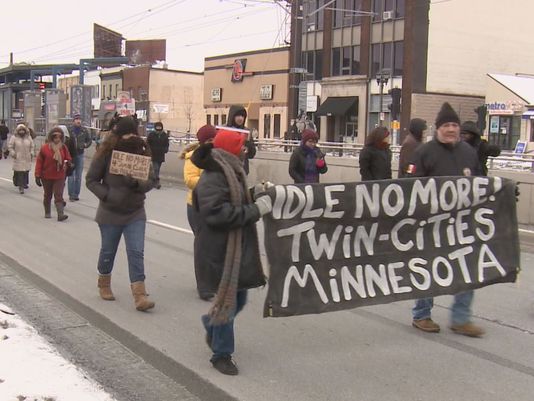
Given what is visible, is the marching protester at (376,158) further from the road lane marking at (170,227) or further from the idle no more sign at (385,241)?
the road lane marking at (170,227)

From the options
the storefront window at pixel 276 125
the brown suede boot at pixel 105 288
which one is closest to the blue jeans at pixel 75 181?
the brown suede boot at pixel 105 288

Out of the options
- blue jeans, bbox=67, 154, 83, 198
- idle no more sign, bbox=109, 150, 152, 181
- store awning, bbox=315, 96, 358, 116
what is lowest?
blue jeans, bbox=67, 154, 83, 198

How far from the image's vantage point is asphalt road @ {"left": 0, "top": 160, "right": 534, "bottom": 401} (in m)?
4.39

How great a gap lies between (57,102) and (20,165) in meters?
20.8

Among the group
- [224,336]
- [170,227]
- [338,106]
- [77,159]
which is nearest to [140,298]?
[224,336]

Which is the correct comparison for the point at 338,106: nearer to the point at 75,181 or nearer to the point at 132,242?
the point at 75,181

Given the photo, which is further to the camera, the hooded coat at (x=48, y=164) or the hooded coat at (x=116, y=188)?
the hooded coat at (x=48, y=164)

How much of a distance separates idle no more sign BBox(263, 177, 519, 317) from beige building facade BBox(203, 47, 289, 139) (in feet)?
150

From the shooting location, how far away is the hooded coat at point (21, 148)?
50.3 feet

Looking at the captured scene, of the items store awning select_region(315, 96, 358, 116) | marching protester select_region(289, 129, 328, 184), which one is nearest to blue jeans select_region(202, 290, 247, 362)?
marching protester select_region(289, 129, 328, 184)

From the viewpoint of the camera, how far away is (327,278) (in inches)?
193

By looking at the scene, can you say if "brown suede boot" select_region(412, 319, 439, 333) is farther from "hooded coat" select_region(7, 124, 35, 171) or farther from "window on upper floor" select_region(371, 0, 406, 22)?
"window on upper floor" select_region(371, 0, 406, 22)

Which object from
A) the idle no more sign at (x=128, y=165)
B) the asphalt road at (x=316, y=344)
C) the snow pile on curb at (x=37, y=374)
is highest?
the idle no more sign at (x=128, y=165)

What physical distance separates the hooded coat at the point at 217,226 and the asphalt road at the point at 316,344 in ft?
2.43
